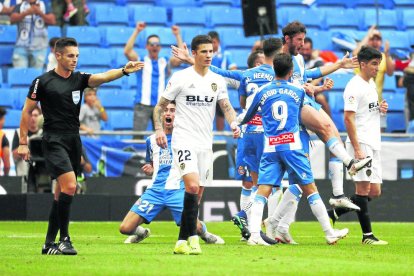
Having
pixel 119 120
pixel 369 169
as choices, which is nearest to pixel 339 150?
pixel 369 169

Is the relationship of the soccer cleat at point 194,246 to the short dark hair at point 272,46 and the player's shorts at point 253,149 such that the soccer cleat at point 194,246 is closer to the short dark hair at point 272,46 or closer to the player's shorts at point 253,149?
the player's shorts at point 253,149

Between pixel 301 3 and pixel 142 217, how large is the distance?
14917mm

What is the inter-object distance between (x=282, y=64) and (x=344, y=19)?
48.7 ft

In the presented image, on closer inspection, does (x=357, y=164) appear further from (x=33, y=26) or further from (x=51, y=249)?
(x=33, y=26)

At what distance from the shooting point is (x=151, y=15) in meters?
26.6

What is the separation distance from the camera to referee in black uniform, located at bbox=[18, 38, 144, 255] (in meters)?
11.8

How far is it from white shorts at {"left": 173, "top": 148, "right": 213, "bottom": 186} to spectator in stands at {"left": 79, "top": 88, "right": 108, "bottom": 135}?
30.2 feet

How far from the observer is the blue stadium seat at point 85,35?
25406mm

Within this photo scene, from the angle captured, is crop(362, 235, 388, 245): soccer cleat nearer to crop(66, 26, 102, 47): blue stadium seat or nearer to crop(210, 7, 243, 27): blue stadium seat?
crop(66, 26, 102, 47): blue stadium seat

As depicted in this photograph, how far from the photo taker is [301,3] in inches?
1104

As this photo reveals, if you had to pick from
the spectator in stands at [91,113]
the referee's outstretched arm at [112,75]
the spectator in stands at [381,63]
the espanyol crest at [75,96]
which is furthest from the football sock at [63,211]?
the spectator in stands at [381,63]

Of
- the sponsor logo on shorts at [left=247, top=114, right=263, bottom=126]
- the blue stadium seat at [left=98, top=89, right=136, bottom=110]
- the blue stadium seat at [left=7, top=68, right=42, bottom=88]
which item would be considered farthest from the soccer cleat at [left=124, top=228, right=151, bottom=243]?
the blue stadium seat at [left=7, top=68, right=42, bottom=88]

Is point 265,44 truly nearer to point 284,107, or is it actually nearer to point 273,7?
point 284,107

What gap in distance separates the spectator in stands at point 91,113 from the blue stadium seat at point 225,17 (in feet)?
19.1
